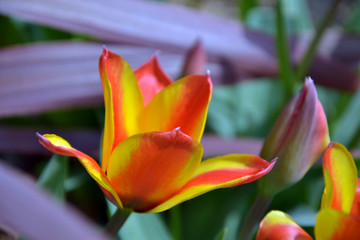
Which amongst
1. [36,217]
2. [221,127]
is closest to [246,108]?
[221,127]

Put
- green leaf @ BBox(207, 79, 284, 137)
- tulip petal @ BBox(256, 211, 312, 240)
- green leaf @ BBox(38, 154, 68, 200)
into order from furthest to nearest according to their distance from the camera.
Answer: green leaf @ BBox(207, 79, 284, 137) → green leaf @ BBox(38, 154, 68, 200) → tulip petal @ BBox(256, 211, 312, 240)

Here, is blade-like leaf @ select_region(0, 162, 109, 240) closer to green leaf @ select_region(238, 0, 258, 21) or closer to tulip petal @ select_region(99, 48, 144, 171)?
tulip petal @ select_region(99, 48, 144, 171)

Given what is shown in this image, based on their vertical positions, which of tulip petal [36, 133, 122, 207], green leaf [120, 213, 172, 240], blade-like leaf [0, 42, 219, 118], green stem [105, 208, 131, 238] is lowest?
green leaf [120, 213, 172, 240]

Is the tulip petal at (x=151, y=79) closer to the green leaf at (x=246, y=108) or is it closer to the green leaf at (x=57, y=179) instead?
the green leaf at (x=57, y=179)

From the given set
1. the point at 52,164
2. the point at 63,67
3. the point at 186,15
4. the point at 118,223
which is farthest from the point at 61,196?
the point at 186,15

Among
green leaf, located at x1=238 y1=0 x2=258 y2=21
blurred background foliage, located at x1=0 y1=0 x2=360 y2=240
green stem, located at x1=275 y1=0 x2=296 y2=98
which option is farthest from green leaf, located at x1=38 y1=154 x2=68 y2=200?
green leaf, located at x1=238 y1=0 x2=258 y2=21

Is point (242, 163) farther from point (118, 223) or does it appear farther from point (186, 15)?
point (186, 15)

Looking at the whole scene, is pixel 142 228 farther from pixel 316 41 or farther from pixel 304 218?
pixel 316 41
